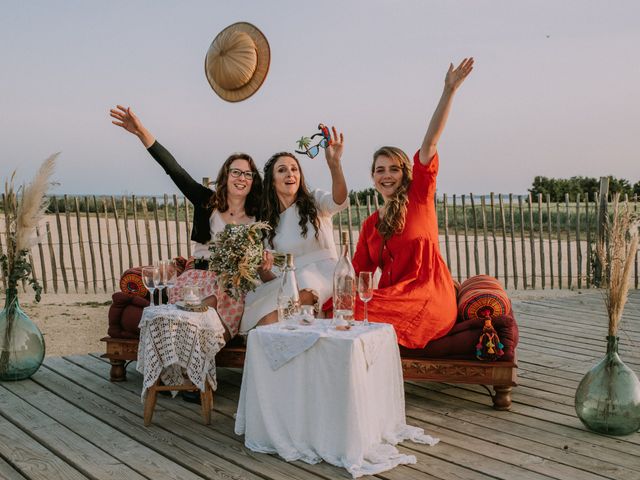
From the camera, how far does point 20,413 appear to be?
12.8 ft

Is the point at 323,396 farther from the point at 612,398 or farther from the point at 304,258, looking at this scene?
the point at 304,258

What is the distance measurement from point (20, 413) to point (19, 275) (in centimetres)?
107

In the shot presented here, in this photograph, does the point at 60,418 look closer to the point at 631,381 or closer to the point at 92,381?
the point at 92,381

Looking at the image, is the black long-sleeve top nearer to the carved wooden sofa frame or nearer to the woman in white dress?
the woman in white dress

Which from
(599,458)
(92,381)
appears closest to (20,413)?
(92,381)

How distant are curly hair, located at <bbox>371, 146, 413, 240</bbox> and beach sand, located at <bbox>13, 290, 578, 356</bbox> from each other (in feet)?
9.75

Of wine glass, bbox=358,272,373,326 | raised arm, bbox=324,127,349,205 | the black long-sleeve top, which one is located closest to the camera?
wine glass, bbox=358,272,373,326

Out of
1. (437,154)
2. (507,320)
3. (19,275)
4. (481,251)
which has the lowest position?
(481,251)

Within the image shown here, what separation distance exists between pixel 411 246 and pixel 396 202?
10.7 inches

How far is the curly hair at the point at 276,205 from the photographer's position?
4.59m

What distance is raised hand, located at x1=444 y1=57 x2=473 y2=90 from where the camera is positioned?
370cm

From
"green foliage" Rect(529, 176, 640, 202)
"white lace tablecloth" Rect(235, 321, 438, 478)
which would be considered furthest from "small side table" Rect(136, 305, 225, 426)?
"green foliage" Rect(529, 176, 640, 202)

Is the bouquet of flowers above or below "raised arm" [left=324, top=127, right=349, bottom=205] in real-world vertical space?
below

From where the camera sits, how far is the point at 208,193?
193 inches
